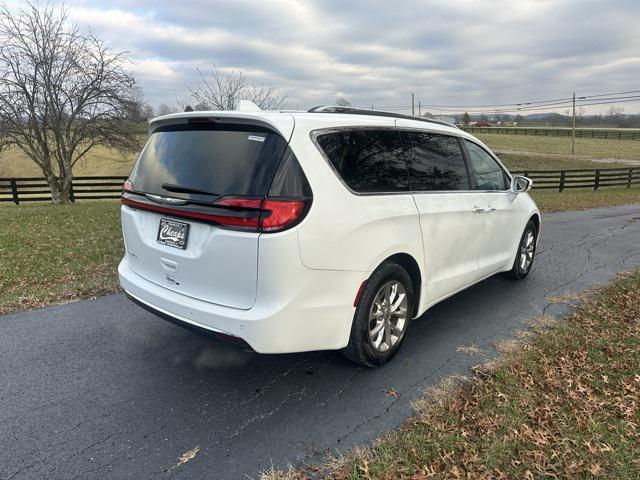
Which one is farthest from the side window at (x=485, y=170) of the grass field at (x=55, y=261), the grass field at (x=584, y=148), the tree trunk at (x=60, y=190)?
the grass field at (x=584, y=148)

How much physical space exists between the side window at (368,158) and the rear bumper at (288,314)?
671mm

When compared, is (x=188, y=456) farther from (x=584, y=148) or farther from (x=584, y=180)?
(x=584, y=148)

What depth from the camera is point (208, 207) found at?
107 inches

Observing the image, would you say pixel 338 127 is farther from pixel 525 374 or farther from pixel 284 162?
pixel 525 374

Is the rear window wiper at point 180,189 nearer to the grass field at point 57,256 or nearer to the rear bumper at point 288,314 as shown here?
the rear bumper at point 288,314

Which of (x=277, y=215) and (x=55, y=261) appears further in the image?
(x=55, y=261)

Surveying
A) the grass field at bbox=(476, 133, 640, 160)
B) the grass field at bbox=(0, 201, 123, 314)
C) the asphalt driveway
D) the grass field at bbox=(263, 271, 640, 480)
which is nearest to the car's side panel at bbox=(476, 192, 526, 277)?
the asphalt driveway

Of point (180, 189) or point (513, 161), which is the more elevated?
point (513, 161)

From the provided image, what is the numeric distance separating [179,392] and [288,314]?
1062 millimetres

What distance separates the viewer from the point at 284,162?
268 cm

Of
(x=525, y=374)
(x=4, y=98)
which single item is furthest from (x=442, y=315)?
(x=4, y=98)

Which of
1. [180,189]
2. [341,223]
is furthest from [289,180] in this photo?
[180,189]

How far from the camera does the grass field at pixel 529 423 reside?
2.34m

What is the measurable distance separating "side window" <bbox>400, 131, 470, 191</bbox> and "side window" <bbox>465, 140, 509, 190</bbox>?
23cm
